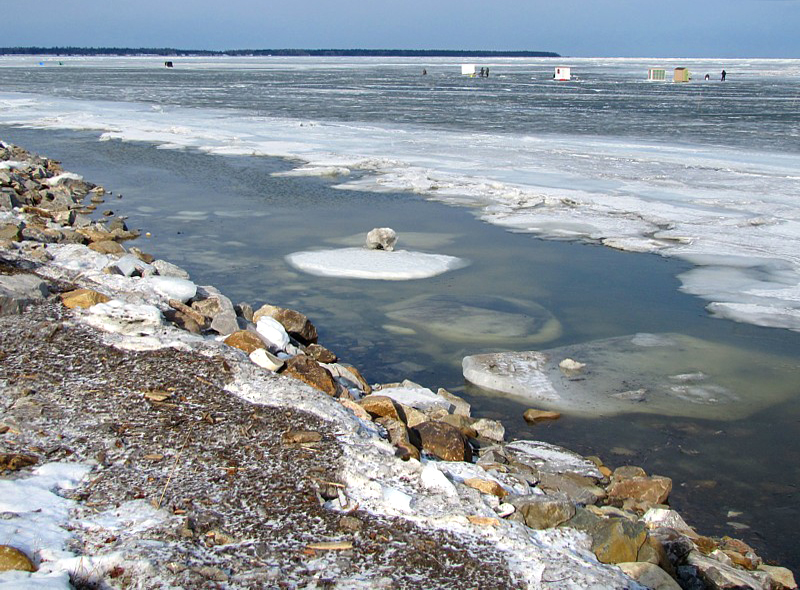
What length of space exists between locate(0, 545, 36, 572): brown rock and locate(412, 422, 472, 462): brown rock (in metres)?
2.08

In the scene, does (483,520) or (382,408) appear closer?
(483,520)

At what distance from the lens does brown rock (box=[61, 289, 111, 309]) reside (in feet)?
17.9

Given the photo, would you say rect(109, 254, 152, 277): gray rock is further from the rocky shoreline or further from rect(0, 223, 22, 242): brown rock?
rect(0, 223, 22, 242): brown rock

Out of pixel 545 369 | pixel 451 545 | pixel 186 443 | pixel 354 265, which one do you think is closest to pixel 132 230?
pixel 354 265

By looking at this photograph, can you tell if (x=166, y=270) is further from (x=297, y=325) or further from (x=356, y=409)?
(x=356, y=409)

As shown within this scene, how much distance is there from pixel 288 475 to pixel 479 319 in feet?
11.5

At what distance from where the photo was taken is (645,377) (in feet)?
18.8

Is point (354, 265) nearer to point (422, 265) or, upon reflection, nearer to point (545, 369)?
point (422, 265)

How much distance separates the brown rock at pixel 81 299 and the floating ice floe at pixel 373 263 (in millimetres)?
2970

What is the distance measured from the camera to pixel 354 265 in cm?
842

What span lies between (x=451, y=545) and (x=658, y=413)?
8.25 ft

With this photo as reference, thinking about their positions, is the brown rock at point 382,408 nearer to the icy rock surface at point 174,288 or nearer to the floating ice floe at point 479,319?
the floating ice floe at point 479,319

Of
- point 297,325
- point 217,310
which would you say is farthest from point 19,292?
point 297,325

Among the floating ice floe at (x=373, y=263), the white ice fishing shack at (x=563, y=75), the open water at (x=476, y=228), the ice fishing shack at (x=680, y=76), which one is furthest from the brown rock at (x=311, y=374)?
the ice fishing shack at (x=680, y=76)
